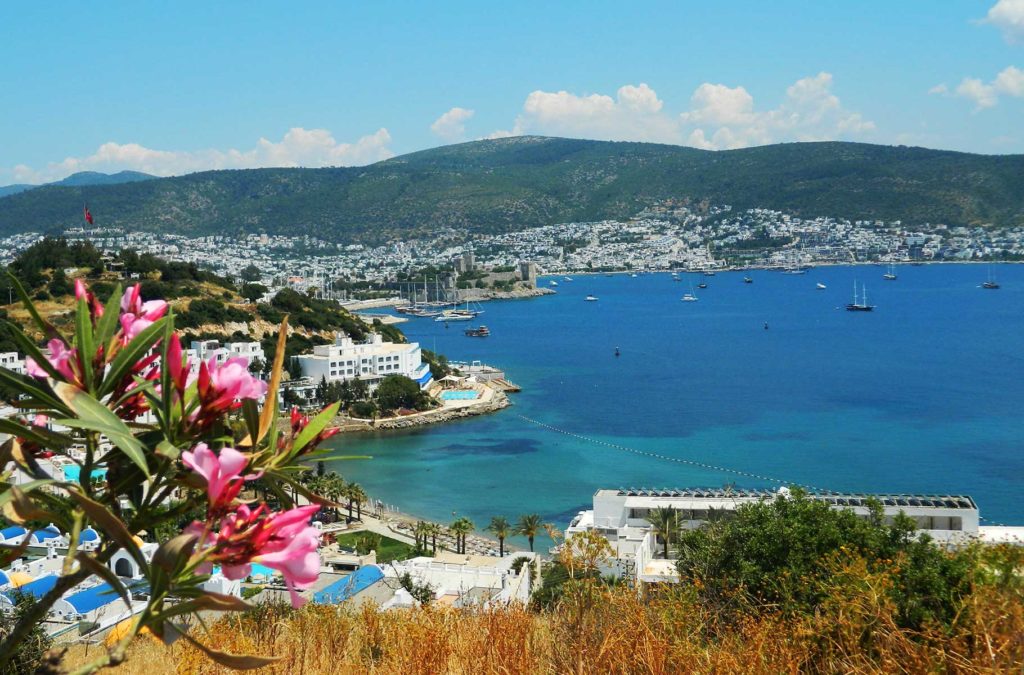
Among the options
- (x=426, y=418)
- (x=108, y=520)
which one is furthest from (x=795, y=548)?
(x=426, y=418)

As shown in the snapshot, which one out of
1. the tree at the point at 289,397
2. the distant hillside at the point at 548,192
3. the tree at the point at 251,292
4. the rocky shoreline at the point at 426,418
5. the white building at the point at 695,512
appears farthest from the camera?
the distant hillside at the point at 548,192

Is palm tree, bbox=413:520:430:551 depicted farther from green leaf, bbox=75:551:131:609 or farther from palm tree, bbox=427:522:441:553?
green leaf, bbox=75:551:131:609

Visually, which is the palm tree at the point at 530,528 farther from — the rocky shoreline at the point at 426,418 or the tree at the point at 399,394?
the tree at the point at 399,394

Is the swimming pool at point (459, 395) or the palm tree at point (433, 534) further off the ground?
the palm tree at point (433, 534)

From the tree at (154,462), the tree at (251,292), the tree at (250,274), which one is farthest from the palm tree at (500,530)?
the tree at (250,274)

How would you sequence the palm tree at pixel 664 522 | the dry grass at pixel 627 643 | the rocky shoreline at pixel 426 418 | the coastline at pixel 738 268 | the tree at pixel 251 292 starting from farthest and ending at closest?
the coastline at pixel 738 268 → the tree at pixel 251 292 → the rocky shoreline at pixel 426 418 → the palm tree at pixel 664 522 → the dry grass at pixel 627 643

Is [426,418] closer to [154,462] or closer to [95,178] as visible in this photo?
[154,462]

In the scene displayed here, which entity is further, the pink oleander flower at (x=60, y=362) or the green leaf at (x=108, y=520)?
the pink oleander flower at (x=60, y=362)
